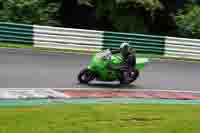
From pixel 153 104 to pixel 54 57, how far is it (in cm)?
659

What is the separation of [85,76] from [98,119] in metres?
4.79

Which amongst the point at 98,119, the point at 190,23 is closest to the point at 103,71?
the point at 98,119

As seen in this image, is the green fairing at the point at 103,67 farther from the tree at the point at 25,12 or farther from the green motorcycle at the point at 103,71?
the tree at the point at 25,12

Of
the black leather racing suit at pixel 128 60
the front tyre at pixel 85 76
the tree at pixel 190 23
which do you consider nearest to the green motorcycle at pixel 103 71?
the front tyre at pixel 85 76

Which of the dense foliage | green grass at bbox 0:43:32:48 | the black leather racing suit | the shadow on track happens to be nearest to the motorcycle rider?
the black leather racing suit

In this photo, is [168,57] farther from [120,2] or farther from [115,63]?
[115,63]

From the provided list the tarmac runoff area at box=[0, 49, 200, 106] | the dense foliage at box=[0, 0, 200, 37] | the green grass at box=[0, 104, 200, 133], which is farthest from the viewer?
the dense foliage at box=[0, 0, 200, 37]

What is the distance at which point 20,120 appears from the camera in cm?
900

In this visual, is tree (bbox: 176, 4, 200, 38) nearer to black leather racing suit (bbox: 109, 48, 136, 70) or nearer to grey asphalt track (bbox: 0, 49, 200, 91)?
grey asphalt track (bbox: 0, 49, 200, 91)

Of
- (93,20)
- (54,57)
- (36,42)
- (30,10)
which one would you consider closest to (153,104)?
(54,57)

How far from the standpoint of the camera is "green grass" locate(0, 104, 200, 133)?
8.62 metres

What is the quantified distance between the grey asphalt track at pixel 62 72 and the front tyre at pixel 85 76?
177 millimetres

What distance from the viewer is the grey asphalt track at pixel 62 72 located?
1406cm

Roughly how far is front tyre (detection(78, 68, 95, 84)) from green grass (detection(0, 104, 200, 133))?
109 inches
